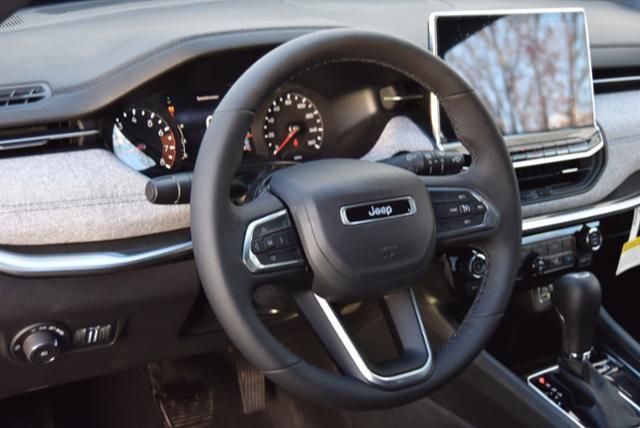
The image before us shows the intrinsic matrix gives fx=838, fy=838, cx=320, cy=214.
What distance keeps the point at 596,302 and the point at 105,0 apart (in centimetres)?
121

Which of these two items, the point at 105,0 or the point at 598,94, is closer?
the point at 105,0

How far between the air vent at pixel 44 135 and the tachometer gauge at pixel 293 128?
311 mm

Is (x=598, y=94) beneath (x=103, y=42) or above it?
beneath

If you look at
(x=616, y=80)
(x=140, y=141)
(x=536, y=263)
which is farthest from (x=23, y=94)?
(x=616, y=80)

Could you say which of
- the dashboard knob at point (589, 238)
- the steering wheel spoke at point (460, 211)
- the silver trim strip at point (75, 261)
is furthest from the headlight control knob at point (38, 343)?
the dashboard knob at point (589, 238)

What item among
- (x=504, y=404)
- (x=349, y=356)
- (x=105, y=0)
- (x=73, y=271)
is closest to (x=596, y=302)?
(x=504, y=404)

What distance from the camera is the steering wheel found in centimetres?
109

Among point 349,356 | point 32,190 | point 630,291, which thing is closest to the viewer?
point 349,356

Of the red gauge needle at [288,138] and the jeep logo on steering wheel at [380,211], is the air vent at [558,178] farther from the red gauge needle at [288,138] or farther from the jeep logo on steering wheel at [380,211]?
the jeep logo on steering wheel at [380,211]

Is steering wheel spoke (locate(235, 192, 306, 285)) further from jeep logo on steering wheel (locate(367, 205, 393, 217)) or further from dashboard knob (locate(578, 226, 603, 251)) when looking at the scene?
dashboard knob (locate(578, 226, 603, 251))

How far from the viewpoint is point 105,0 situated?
1.75 m

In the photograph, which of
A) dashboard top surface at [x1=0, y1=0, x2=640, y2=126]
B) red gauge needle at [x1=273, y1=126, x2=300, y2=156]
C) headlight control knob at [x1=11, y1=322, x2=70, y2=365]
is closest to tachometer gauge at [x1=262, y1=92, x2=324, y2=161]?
red gauge needle at [x1=273, y1=126, x2=300, y2=156]

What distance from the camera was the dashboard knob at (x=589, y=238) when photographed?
1.88 meters

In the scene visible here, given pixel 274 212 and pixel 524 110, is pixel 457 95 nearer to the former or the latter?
pixel 274 212
